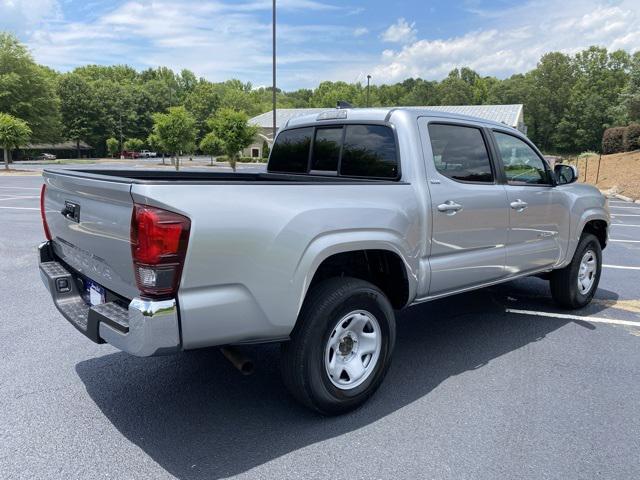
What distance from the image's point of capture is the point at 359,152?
3965 mm

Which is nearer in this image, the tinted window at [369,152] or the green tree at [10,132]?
the tinted window at [369,152]

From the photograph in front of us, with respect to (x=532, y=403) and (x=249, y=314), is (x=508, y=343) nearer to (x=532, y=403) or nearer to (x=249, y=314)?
(x=532, y=403)

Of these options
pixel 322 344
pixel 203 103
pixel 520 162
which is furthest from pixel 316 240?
pixel 203 103

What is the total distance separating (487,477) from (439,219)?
5.66ft

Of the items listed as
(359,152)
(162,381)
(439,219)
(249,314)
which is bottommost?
(162,381)

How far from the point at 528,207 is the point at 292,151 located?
2192 millimetres

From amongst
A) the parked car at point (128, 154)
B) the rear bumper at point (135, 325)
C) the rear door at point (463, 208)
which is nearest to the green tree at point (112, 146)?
the parked car at point (128, 154)

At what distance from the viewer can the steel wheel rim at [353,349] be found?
3139mm

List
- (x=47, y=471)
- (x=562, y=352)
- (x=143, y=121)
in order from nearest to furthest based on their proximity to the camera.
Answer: (x=47, y=471)
(x=562, y=352)
(x=143, y=121)

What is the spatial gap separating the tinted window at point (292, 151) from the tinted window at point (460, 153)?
116 centimetres

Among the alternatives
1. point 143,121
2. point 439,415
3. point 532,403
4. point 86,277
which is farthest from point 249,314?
point 143,121

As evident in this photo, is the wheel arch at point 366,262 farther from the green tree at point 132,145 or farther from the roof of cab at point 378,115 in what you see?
the green tree at point 132,145

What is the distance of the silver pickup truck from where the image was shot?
2463 mm

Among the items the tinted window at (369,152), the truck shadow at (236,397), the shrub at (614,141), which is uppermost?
the shrub at (614,141)
